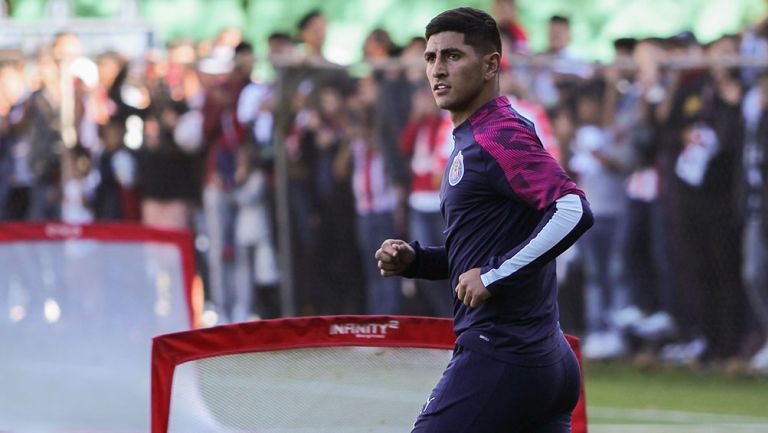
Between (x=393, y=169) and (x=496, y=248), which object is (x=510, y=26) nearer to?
(x=393, y=169)

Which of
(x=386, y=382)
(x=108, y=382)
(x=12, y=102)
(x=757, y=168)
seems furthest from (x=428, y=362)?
(x=12, y=102)

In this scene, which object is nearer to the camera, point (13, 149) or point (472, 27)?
point (472, 27)

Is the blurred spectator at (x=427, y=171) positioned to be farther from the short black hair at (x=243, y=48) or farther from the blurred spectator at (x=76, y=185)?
the blurred spectator at (x=76, y=185)

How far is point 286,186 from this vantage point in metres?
13.5

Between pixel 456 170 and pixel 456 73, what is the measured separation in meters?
0.31

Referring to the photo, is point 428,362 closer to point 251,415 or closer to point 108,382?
point 251,415

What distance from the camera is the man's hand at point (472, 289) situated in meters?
4.54

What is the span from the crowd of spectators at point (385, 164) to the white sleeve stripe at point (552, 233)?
7.63 m

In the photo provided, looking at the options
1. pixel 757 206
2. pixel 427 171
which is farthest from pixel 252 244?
pixel 757 206

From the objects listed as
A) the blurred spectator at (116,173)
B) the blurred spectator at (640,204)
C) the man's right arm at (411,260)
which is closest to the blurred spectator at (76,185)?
the blurred spectator at (116,173)

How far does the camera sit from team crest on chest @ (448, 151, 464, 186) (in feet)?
15.4

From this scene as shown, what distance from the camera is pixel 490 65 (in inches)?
191

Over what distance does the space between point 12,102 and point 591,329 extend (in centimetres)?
579

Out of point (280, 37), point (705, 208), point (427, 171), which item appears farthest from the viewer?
point (280, 37)
